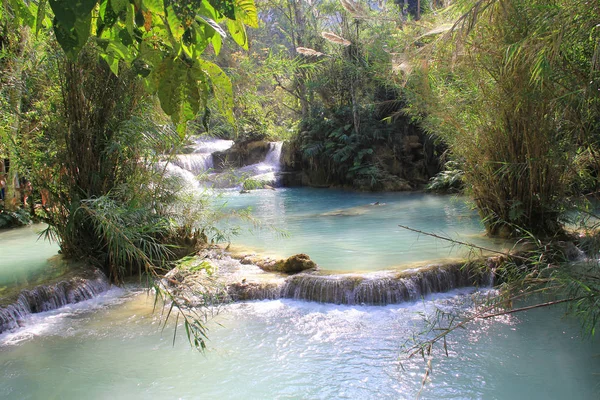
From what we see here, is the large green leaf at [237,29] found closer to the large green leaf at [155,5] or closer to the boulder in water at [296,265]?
the large green leaf at [155,5]

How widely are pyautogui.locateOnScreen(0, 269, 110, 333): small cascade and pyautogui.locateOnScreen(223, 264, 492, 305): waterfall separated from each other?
1505 millimetres

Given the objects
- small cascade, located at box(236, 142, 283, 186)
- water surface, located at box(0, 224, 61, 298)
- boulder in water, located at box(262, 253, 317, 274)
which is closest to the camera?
water surface, located at box(0, 224, 61, 298)

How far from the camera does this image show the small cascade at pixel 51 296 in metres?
4.59

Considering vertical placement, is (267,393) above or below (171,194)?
below

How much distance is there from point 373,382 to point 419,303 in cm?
183

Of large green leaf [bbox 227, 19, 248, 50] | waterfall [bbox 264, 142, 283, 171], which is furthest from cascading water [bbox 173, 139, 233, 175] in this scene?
large green leaf [bbox 227, 19, 248, 50]

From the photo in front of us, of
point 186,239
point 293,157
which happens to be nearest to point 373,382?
point 186,239

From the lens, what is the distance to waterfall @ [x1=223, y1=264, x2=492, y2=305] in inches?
203

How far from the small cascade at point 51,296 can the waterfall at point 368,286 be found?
1505 millimetres

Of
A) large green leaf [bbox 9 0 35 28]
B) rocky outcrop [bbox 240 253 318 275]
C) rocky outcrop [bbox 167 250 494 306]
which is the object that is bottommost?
rocky outcrop [bbox 167 250 494 306]

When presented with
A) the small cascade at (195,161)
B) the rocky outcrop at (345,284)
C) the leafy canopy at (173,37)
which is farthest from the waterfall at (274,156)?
the leafy canopy at (173,37)

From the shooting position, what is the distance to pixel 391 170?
15031 mm

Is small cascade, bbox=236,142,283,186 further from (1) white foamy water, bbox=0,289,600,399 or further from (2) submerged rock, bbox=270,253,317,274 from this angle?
(1) white foamy water, bbox=0,289,600,399

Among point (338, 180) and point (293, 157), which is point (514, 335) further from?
point (293, 157)
